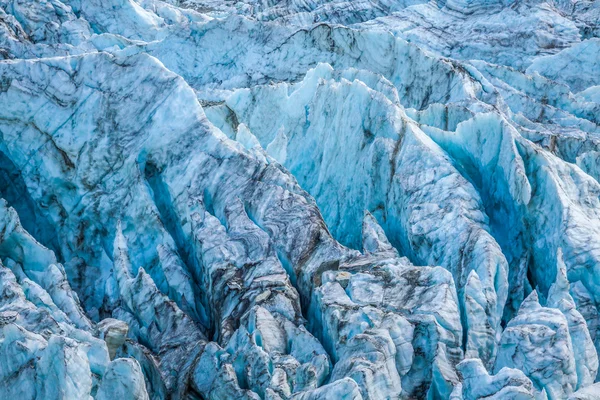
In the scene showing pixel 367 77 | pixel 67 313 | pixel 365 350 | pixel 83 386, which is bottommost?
pixel 67 313

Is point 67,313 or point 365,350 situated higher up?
point 365,350

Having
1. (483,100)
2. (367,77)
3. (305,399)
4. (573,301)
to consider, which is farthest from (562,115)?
(305,399)

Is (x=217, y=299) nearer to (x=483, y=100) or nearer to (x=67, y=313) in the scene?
(x=67, y=313)

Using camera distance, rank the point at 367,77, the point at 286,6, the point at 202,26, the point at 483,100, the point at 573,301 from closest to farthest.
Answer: the point at 573,301
the point at 367,77
the point at 483,100
the point at 202,26
the point at 286,6

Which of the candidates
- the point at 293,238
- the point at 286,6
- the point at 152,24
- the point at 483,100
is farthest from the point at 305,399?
the point at 286,6

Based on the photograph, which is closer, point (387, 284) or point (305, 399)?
point (305, 399)

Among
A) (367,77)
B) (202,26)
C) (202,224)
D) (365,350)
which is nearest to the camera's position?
(365,350)

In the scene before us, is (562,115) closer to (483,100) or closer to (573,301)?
(483,100)
